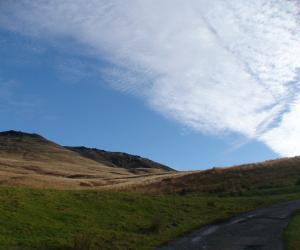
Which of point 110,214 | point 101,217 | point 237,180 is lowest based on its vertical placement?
point 101,217

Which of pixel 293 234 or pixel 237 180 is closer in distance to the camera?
pixel 293 234

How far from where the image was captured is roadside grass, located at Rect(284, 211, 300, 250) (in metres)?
21.7

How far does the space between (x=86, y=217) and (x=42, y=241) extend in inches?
240

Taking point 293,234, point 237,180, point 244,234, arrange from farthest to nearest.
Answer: point 237,180 < point 244,234 < point 293,234

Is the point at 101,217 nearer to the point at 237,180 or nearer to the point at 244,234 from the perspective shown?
the point at 244,234

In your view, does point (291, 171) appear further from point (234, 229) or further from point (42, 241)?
point (42, 241)

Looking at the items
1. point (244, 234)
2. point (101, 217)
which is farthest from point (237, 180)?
point (244, 234)

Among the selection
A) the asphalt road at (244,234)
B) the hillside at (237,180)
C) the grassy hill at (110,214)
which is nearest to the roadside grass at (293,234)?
the asphalt road at (244,234)

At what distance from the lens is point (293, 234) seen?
24172 millimetres

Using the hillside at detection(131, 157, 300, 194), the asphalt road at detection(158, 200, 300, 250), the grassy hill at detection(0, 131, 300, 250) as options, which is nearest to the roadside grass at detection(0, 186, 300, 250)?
the grassy hill at detection(0, 131, 300, 250)

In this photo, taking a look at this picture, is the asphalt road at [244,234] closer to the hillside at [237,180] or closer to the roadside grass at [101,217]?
the roadside grass at [101,217]

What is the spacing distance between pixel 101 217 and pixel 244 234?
24.8 feet

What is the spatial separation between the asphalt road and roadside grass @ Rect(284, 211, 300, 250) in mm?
273

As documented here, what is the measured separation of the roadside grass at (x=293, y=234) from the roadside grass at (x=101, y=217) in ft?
15.0
